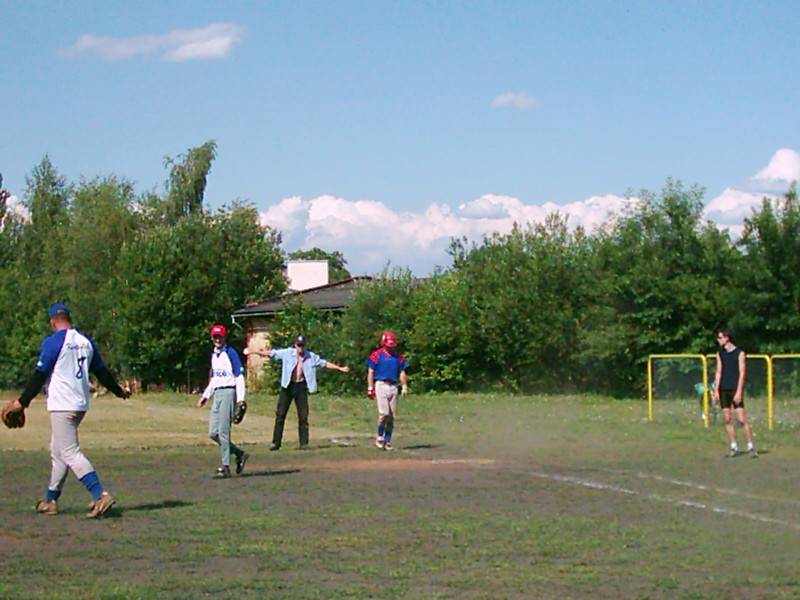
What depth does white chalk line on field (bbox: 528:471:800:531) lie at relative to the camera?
12.2 metres

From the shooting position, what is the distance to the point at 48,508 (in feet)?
40.5

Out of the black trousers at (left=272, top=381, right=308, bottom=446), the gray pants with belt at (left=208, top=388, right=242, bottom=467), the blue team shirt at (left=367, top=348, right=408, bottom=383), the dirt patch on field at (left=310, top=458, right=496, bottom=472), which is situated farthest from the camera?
the black trousers at (left=272, top=381, right=308, bottom=446)

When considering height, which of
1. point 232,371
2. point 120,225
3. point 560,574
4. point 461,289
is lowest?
point 560,574

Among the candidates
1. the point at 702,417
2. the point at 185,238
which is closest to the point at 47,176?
the point at 185,238

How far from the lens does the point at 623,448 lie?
21125mm

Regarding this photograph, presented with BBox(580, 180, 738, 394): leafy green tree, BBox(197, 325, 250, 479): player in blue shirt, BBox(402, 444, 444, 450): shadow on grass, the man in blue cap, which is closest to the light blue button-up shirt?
BBox(402, 444, 444, 450): shadow on grass

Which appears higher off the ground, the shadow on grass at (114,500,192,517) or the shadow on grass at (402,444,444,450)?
the shadow on grass at (402,444,444,450)

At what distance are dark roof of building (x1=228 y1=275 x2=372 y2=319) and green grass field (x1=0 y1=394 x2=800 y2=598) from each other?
3154 centimetres

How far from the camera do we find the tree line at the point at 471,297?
38094 millimetres

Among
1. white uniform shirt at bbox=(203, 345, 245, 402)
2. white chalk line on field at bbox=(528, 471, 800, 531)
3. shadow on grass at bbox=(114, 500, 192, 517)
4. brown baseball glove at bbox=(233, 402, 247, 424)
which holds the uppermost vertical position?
white uniform shirt at bbox=(203, 345, 245, 402)

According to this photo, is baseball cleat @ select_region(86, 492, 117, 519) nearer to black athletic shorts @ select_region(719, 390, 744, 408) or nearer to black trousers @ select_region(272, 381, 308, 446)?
black trousers @ select_region(272, 381, 308, 446)

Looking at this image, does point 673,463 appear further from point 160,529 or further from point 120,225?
point 120,225

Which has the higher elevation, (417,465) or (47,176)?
(47,176)

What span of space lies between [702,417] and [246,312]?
34347mm
